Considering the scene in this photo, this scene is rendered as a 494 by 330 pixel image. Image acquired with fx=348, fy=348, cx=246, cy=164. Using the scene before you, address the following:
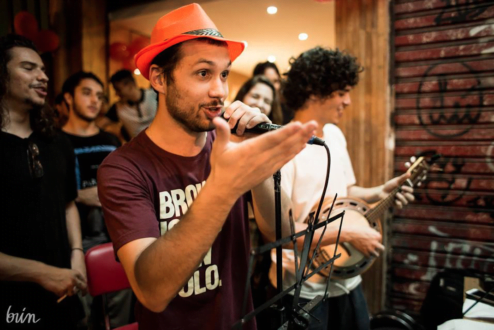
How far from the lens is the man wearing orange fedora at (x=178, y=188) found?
0.99 meters

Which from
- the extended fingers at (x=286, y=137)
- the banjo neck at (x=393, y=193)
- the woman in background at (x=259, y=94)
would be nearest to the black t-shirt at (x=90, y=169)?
the woman in background at (x=259, y=94)

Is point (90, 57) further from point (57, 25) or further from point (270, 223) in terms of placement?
point (270, 223)

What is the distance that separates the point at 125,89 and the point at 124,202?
3.54 m

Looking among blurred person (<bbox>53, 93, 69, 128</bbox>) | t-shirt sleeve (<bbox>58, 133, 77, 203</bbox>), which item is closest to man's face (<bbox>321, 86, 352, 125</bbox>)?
t-shirt sleeve (<bbox>58, 133, 77, 203</bbox>)

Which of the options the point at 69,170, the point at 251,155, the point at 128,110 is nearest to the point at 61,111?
the point at 128,110

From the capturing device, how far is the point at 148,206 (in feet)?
4.11

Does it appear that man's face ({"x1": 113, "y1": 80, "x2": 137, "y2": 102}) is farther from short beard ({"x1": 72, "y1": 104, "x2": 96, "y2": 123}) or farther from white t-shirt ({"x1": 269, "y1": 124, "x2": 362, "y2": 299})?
white t-shirt ({"x1": 269, "y1": 124, "x2": 362, "y2": 299})

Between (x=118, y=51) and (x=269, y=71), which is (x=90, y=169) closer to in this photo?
(x=269, y=71)

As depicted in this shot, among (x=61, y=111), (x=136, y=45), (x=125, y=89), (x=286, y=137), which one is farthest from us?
(x=136, y=45)

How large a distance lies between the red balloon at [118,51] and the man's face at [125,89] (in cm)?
142

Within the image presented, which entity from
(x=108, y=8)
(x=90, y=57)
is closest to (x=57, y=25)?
(x=90, y=57)

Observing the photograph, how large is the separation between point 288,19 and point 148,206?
4934mm

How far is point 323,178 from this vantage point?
226cm

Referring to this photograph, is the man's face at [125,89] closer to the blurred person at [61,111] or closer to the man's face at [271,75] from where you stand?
the blurred person at [61,111]
